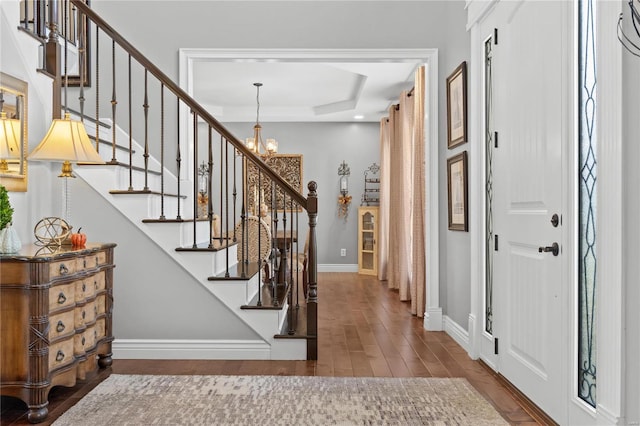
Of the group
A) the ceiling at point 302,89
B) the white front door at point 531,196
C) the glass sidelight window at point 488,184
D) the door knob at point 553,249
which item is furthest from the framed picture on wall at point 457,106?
the door knob at point 553,249

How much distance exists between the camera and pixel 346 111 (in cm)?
845

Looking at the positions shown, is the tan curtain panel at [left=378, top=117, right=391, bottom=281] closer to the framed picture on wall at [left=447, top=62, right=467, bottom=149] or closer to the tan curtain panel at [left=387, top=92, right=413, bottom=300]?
the tan curtain panel at [left=387, top=92, right=413, bottom=300]

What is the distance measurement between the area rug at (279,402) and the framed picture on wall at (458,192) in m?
1.32

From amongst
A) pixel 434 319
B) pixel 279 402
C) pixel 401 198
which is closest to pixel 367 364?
pixel 279 402

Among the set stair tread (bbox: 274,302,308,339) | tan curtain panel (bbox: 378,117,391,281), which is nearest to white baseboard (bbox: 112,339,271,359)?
stair tread (bbox: 274,302,308,339)

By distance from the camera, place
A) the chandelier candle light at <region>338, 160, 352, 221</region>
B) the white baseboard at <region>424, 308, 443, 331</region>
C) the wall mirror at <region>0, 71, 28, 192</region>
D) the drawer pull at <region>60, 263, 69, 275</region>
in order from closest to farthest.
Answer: the drawer pull at <region>60, 263, 69, 275</region>
the wall mirror at <region>0, 71, 28, 192</region>
the white baseboard at <region>424, 308, 443, 331</region>
the chandelier candle light at <region>338, 160, 352, 221</region>

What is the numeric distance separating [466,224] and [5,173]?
10.0 ft

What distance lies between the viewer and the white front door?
250 centimetres

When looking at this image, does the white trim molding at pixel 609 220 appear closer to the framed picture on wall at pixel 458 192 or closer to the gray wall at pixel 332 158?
the framed picture on wall at pixel 458 192

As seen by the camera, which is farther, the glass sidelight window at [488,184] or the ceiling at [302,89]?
the ceiling at [302,89]

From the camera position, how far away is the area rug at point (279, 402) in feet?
8.34

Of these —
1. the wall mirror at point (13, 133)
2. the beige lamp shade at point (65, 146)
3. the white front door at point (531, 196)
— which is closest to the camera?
the white front door at point (531, 196)

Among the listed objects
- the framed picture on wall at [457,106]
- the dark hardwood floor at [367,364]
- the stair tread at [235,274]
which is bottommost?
the dark hardwood floor at [367,364]

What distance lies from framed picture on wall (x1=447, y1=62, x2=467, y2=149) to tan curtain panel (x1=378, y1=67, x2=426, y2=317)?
66cm
